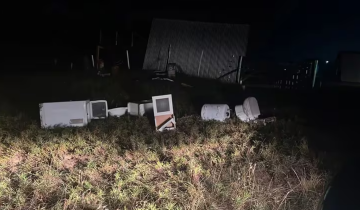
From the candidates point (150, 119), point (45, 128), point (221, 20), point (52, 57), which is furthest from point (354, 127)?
point (52, 57)

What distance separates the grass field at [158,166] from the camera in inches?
87.9

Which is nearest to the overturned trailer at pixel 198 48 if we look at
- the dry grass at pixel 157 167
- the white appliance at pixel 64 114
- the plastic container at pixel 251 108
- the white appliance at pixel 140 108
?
the plastic container at pixel 251 108

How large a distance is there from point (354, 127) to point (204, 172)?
6.08 ft

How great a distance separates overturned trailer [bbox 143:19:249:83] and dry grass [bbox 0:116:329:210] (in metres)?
1.77

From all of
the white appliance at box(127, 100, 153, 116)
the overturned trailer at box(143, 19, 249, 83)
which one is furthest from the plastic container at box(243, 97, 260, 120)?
the overturned trailer at box(143, 19, 249, 83)

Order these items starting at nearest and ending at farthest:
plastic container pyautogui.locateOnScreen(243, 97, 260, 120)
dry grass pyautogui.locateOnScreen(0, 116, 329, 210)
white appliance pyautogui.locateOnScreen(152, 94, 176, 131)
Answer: dry grass pyautogui.locateOnScreen(0, 116, 329, 210) < white appliance pyautogui.locateOnScreen(152, 94, 176, 131) < plastic container pyautogui.locateOnScreen(243, 97, 260, 120)

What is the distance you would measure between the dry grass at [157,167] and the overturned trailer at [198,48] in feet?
5.82

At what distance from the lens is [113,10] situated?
5555 mm

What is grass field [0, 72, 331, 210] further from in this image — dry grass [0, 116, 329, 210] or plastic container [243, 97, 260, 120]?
plastic container [243, 97, 260, 120]

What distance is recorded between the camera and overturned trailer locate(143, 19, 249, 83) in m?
4.97

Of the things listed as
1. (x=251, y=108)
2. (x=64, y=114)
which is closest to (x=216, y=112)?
(x=251, y=108)

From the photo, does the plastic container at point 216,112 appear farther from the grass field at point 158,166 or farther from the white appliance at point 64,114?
the white appliance at point 64,114

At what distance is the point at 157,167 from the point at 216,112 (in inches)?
47.6

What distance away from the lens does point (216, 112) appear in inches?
141
